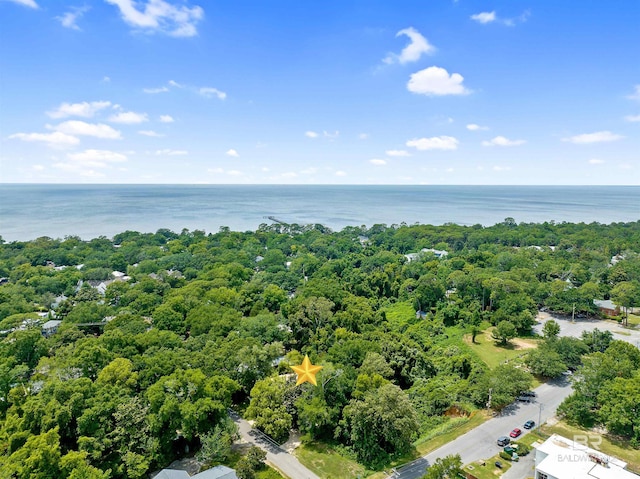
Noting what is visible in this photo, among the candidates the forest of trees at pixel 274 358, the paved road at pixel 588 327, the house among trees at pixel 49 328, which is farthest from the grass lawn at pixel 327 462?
the house among trees at pixel 49 328

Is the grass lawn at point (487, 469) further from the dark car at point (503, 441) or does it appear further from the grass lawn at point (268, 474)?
the grass lawn at point (268, 474)

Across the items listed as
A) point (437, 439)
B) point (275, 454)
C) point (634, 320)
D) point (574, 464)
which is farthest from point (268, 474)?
point (634, 320)

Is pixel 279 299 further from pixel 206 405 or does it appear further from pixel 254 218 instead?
pixel 254 218

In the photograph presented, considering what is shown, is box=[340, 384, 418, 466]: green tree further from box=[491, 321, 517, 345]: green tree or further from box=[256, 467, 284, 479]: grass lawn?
box=[491, 321, 517, 345]: green tree

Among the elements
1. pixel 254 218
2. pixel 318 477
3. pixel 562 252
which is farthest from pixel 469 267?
pixel 254 218

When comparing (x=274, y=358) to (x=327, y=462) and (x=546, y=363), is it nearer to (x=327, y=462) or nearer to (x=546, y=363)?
(x=327, y=462)
